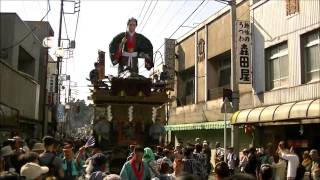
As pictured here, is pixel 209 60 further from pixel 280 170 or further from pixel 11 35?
pixel 280 170

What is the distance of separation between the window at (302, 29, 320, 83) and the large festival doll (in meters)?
6.39

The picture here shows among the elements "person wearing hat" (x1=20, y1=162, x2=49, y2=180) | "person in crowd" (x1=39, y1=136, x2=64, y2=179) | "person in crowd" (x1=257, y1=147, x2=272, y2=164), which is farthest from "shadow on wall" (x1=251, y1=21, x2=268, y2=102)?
"person wearing hat" (x1=20, y1=162, x2=49, y2=180)

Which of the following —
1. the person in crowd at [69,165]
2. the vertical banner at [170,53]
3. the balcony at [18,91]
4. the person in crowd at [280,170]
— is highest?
the vertical banner at [170,53]

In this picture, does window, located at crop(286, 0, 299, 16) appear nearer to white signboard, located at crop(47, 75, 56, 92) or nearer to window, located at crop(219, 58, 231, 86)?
window, located at crop(219, 58, 231, 86)

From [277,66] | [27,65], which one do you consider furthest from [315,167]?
[27,65]

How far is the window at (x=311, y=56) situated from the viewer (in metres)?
17.6

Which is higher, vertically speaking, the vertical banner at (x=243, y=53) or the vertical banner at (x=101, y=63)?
the vertical banner at (x=243, y=53)

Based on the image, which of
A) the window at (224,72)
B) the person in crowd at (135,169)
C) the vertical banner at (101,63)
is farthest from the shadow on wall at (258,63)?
the person in crowd at (135,169)

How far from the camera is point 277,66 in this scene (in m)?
20.4

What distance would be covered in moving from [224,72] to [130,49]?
14.3 metres

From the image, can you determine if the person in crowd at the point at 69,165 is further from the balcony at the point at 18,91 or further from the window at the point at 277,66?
the window at the point at 277,66

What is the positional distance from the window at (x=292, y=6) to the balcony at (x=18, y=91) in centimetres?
1143

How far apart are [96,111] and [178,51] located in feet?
71.7

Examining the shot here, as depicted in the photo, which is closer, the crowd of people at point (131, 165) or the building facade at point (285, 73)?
the crowd of people at point (131, 165)
